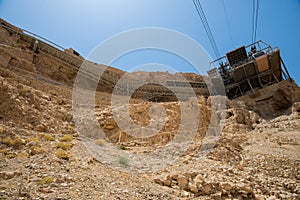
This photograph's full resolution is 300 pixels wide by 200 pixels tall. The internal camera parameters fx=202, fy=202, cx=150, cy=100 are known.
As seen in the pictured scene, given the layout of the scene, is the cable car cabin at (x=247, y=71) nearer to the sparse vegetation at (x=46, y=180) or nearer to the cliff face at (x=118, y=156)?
the cliff face at (x=118, y=156)

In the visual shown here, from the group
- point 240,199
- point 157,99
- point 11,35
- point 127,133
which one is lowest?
point 240,199

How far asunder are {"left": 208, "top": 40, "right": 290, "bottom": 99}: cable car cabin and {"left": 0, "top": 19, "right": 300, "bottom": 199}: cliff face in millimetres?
7522

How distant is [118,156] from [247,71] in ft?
65.0

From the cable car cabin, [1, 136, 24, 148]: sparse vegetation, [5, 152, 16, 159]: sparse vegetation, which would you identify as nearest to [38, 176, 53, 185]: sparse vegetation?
[5, 152, 16, 159]: sparse vegetation

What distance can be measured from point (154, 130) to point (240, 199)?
24.1ft

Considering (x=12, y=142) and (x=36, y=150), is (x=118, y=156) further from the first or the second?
(x=12, y=142)

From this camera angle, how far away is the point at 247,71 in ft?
74.7

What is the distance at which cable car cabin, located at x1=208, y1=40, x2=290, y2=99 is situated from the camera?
21.9 meters

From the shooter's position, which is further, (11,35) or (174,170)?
(11,35)

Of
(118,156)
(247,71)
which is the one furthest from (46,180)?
(247,71)

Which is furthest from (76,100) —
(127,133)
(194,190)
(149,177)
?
(194,190)

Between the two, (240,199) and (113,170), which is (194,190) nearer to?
(240,199)

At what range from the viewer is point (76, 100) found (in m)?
15.2

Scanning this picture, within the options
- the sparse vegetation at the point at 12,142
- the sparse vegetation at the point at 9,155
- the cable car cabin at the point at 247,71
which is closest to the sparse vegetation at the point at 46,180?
the sparse vegetation at the point at 9,155
